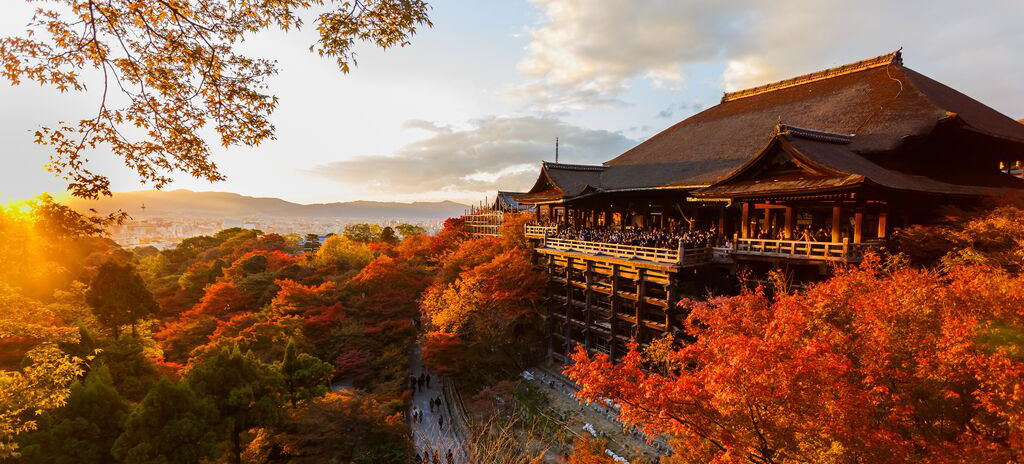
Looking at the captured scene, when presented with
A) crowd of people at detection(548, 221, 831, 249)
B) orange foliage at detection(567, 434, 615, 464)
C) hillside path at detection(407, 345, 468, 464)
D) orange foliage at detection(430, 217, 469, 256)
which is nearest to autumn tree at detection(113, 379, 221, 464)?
hillside path at detection(407, 345, 468, 464)

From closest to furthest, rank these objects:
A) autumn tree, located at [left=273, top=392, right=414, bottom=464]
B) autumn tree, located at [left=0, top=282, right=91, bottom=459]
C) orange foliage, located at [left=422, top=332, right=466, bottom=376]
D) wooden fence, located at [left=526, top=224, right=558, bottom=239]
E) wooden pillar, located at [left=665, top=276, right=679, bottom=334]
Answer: autumn tree, located at [left=0, top=282, right=91, bottom=459]
autumn tree, located at [left=273, top=392, right=414, bottom=464]
wooden pillar, located at [left=665, top=276, right=679, bottom=334]
orange foliage, located at [left=422, top=332, right=466, bottom=376]
wooden fence, located at [left=526, top=224, right=558, bottom=239]

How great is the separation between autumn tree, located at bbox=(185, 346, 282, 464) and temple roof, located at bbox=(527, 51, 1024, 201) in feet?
60.6

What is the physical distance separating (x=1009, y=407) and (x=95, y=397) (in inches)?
837

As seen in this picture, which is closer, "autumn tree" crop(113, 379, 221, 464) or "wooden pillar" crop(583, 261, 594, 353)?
"autumn tree" crop(113, 379, 221, 464)

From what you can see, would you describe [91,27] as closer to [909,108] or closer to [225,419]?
[225,419]

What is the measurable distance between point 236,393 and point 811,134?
76.4 feet

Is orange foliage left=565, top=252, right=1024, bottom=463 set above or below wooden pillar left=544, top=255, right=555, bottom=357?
above

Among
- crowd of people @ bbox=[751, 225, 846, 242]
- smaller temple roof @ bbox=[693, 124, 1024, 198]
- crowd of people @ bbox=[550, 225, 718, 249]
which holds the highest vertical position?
smaller temple roof @ bbox=[693, 124, 1024, 198]

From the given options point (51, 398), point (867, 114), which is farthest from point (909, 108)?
point (51, 398)

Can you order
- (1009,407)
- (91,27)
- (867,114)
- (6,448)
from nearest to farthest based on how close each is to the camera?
(91,27), (1009,407), (6,448), (867,114)

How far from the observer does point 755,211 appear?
18453mm

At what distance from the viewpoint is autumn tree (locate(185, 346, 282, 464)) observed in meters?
13.4

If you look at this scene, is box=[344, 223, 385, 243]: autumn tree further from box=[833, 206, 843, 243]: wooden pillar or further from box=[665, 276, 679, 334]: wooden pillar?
box=[833, 206, 843, 243]: wooden pillar

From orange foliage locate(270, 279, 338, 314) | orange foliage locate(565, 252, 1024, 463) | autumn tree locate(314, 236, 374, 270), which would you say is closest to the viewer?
orange foliage locate(565, 252, 1024, 463)
